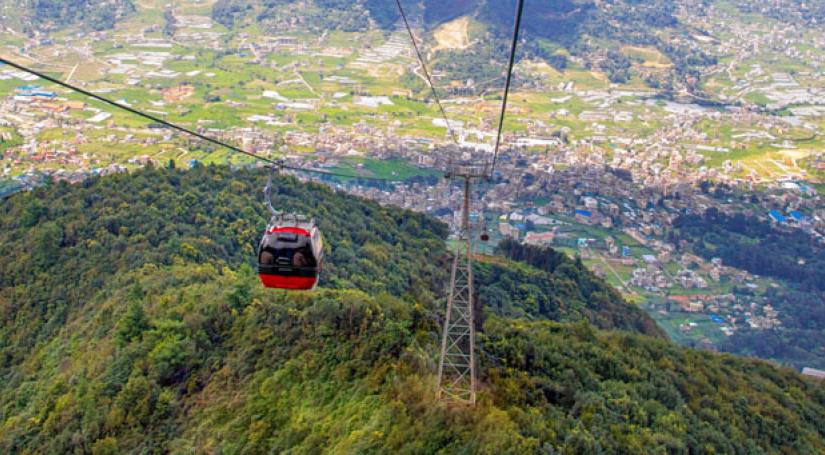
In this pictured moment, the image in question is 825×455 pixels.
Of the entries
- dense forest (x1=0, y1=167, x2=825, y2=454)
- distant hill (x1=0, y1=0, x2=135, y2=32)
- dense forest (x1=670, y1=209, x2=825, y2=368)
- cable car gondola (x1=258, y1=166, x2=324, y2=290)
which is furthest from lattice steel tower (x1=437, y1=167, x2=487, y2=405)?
distant hill (x1=0, y1=0, x2=135, y2=32)

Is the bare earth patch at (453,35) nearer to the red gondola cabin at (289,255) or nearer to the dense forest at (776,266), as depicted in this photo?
the dense forest at (776,266)

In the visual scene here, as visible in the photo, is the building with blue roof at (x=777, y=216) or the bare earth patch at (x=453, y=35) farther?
the bare earth patch at (x=453, y=35)

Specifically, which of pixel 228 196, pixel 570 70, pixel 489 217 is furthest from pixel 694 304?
pixel 570 70

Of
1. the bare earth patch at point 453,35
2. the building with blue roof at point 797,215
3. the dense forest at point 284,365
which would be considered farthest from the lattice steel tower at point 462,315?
the bare earth patch at point 453,35

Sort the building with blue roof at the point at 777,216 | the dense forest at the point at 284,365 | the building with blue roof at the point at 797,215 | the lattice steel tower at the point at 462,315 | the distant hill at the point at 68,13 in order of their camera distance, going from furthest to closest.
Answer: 1. the distant hill at the point at 68,13
2. the building with blue roof at the point at 797,215
3. the building with blue roof at the point at 777,216
4. the dense forest at the point at 284,365
5. the lattice steel tower at the point at 462,315

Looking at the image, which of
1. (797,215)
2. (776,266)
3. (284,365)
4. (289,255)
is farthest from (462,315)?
(797,215)

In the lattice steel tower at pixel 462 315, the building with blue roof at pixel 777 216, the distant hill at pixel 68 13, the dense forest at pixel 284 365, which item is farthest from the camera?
the distant hill at pixel 68 13
